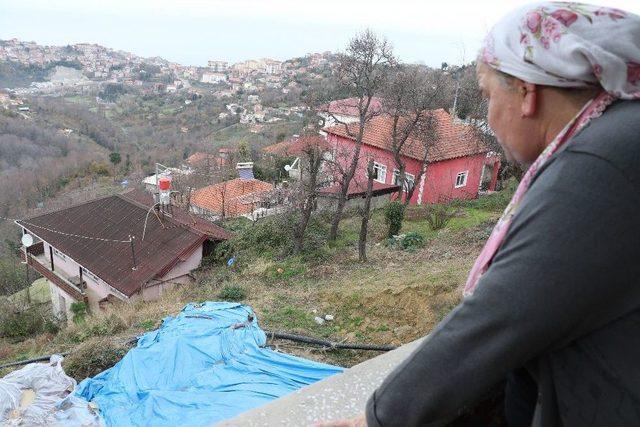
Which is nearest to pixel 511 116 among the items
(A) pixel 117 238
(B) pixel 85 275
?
(A) pixel 117 238

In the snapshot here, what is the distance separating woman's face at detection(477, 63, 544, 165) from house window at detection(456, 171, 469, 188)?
18.4 metres

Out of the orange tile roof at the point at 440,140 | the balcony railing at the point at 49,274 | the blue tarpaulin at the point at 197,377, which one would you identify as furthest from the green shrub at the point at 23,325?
the orange tile roof at the point at 440,140

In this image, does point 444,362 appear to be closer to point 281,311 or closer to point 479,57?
point 479,57

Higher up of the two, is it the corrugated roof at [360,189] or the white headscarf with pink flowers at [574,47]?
the white headscarf with pink flowers at [574,47]

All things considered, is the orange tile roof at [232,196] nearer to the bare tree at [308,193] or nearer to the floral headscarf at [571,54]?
the bare tree at [308,193]

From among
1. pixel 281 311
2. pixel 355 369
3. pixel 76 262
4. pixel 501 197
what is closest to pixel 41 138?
pixel 76 262

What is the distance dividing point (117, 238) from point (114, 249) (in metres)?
0.49

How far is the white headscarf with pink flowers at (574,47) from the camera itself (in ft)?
2.45

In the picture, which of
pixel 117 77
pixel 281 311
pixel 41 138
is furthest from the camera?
pixel 117 77

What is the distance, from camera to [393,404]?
33.9 inches

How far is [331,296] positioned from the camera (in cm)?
719

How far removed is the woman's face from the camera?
86 cm

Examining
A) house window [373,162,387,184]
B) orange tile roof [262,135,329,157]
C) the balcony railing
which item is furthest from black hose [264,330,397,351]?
house window [373,162,387,184]

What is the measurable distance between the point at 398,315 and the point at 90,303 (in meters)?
10.3
